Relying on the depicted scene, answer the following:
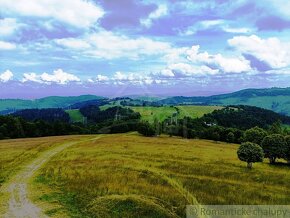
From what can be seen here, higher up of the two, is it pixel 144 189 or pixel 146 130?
pixel 144 189

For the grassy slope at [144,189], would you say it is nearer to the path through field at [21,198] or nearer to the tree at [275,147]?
the path through field at [21,198]

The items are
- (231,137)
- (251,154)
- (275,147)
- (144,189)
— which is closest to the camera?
(144,189)

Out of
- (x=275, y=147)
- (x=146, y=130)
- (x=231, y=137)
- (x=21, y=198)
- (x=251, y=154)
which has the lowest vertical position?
(x=231, y=137)

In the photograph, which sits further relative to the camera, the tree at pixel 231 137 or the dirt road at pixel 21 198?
the tree at pixel 231 137

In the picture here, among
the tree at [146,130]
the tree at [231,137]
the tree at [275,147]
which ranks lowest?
the tree at [231,137]

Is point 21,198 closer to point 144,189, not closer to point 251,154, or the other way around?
point 144,189

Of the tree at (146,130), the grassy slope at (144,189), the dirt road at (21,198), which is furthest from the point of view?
the tree at (146,130)

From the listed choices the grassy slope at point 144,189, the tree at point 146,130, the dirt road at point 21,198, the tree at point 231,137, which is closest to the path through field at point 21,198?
the dirt road at point 21,198

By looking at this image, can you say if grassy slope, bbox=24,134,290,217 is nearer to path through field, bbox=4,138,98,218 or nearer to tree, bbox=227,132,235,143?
path through field, bbox=4,138,98,218

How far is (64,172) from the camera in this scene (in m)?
35.3

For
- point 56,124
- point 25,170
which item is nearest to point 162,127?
point 56,124

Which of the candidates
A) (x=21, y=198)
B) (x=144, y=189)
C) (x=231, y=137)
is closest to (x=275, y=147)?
(x=144, y=189)

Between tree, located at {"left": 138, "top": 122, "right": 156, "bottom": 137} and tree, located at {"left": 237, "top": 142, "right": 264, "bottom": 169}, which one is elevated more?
tree, located at {"left": 237, "top": 142, "right": 264, "bottom": 169}

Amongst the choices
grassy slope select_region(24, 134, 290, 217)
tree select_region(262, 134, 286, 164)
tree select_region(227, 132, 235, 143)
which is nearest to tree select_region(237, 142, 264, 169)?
grassy slope select_region(24, 134, 290, 217)
